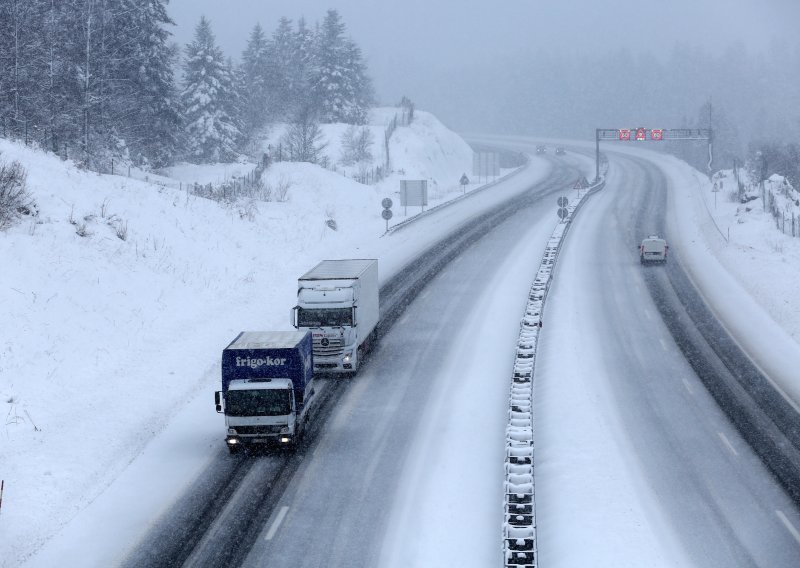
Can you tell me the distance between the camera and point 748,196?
69.5m

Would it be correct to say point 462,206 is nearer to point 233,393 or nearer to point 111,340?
point 111,340

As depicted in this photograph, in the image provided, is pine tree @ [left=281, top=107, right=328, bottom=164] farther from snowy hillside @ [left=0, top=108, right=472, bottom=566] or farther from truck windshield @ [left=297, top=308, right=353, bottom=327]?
truck windshield @ [left=297, top=308, right=353, bottom=327]

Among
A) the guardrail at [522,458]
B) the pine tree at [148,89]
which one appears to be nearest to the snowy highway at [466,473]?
the guardrail at [522,458]

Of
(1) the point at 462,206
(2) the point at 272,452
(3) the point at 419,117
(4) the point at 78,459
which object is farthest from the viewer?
(3) the point at 419,117

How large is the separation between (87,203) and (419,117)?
73959 mm

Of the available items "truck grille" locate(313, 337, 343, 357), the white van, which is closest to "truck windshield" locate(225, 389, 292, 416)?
"truck grille" locate(313, 337, 343, 357)

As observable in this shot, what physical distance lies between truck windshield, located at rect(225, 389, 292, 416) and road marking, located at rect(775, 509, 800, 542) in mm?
11696

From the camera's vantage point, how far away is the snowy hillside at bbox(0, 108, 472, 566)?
770 inches

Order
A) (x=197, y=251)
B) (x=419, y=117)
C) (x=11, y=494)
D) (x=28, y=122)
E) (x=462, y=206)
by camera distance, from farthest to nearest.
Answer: (x=419, y=117) < (x=462, y=206) < (x=28, y=122) < (x=197, y=251) < (x=11, y=494)

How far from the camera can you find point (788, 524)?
17406 millimetres

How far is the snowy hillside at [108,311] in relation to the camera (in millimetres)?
19547

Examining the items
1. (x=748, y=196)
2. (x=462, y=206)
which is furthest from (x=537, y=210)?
(x=748, y=196)

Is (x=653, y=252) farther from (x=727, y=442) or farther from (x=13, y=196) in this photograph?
(x=13, y=196)

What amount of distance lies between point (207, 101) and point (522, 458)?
65754 millimetres
